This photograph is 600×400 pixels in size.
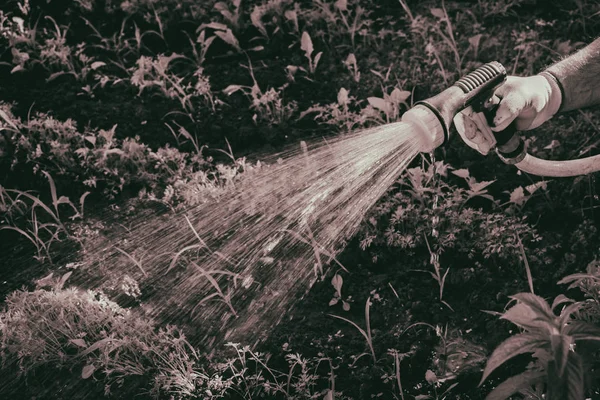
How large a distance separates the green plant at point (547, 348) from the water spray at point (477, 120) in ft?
1.80

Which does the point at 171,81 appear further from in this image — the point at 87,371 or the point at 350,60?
the point at 87,371

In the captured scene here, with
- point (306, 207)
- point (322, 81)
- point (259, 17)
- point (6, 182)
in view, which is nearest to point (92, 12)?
point (259, 17)

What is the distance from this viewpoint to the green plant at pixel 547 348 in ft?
4.83

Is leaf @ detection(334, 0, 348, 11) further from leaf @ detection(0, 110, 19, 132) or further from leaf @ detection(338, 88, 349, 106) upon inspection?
leaf @ detection(0, 110, 19, 132)

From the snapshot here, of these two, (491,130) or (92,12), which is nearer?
(491,130)

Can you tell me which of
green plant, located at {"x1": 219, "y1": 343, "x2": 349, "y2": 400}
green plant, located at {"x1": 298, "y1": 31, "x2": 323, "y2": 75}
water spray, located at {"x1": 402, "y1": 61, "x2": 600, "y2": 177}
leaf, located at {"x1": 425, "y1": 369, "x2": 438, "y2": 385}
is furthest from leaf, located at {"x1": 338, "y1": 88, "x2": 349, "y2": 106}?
leaf, located at {"x1": 425, "y1": 369, "x2": 438, "y2": 385}

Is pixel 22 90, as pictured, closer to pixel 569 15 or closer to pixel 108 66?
pixel 108 66

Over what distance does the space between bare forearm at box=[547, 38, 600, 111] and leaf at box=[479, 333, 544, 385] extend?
975 mm

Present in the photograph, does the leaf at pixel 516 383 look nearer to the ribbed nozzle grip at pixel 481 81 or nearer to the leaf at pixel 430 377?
the leaf at pixel 430 377

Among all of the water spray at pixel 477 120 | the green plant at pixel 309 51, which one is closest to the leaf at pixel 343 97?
the green plant at pixel 309 51

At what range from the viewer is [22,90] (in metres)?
3.58

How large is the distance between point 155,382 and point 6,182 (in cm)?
150

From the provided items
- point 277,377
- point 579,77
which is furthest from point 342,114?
point 277,377

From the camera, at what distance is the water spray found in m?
→ 1.83
